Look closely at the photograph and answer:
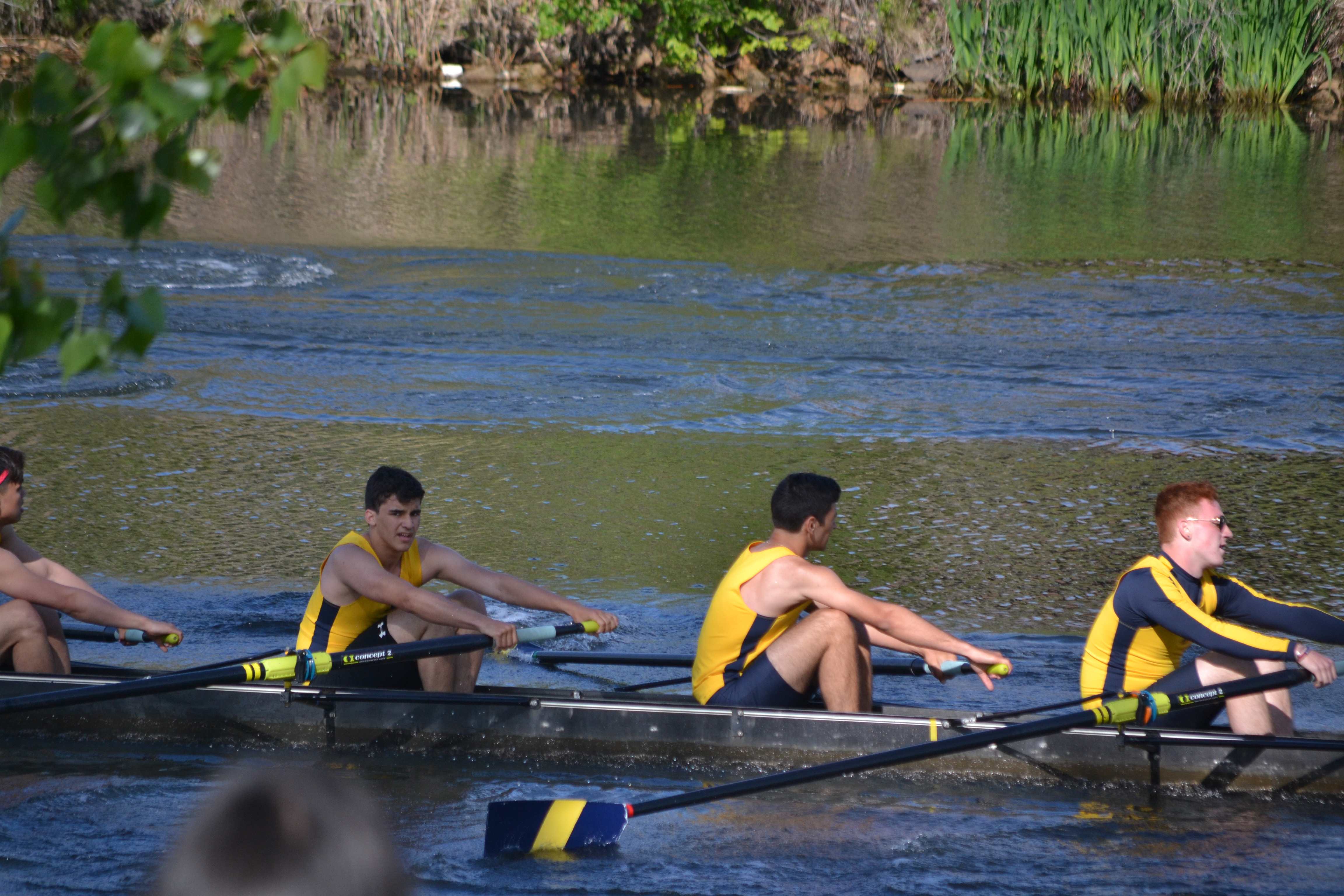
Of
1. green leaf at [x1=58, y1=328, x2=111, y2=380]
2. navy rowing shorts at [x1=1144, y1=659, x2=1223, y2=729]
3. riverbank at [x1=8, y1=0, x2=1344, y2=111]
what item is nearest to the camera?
green leaf at [x1=58, y1=328, x2=111, y2=380]

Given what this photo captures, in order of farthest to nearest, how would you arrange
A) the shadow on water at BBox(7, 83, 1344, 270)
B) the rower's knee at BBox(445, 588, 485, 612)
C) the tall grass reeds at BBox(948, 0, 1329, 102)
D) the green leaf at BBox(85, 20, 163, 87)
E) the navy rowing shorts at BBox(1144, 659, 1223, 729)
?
the tall grass reeds at BBox(948, 0, 1329, 102) → the shadow on water at BBox(7, 83, 1344, 270) → the rower's knee at BBox(445, 588, 485, 612) → the navy rowing shorts at BBox(1144, 659, 1223, 729) → the green leaf at BBox(85, 20, 163, 87)

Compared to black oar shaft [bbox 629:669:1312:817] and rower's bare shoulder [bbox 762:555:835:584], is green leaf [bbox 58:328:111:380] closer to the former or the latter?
black oar shaft [bbox 629:669:1312:817]

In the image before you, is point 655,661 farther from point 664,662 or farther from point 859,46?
point 859,46

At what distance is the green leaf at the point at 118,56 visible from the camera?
1950mm

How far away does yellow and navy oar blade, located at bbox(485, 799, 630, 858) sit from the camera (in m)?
4.63

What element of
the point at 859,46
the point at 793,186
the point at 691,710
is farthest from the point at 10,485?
the point at 859,46

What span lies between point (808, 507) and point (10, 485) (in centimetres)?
311

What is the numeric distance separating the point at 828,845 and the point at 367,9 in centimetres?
3062

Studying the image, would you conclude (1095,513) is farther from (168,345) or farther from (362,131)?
(362,131)

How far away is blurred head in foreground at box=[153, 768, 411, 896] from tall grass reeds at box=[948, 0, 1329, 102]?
27.0 m

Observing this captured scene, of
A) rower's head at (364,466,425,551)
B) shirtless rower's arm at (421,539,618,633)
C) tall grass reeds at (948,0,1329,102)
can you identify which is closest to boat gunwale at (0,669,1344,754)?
shirtless rower's arm at (421,539,618,633)

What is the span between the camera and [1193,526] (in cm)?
502

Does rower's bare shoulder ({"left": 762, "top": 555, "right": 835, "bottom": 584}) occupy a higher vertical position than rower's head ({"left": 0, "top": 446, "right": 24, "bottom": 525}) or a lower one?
lower

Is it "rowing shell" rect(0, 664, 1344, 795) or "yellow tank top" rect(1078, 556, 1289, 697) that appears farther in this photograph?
"yellow tank top" rect(1078, 556, 1289, 697)
